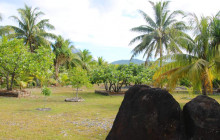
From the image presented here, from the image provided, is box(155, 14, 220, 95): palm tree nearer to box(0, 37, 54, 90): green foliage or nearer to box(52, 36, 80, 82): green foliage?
box(0, 37, 54, 90): green foliage

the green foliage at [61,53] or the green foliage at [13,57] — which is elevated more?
the green foliage at [61,53]

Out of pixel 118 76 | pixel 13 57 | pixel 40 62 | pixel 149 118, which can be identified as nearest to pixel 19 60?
pixel 13 57

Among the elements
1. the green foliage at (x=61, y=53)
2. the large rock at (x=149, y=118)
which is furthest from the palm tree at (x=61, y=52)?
the large rock at (x=149, y=118)

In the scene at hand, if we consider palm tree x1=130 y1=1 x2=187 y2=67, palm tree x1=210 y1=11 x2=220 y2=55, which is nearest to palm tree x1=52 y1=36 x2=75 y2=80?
palm tree x1=130 y1=1 x2=187 y2=67

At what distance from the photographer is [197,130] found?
4.16 metres

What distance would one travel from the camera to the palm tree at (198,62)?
10555 millimetres

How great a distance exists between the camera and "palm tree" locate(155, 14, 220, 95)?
10.6 m

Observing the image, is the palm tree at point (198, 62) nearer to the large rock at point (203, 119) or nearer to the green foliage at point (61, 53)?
the large rock at point (203, 119)

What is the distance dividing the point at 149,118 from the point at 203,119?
3.52 ft

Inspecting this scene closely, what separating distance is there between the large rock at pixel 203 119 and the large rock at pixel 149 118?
26cm

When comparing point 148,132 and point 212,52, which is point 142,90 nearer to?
point 148,132

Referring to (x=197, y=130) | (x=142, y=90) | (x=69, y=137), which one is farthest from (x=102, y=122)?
(x=197, y=130)

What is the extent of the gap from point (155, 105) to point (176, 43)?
344 inches

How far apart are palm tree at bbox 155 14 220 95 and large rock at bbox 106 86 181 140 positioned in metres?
6.24
